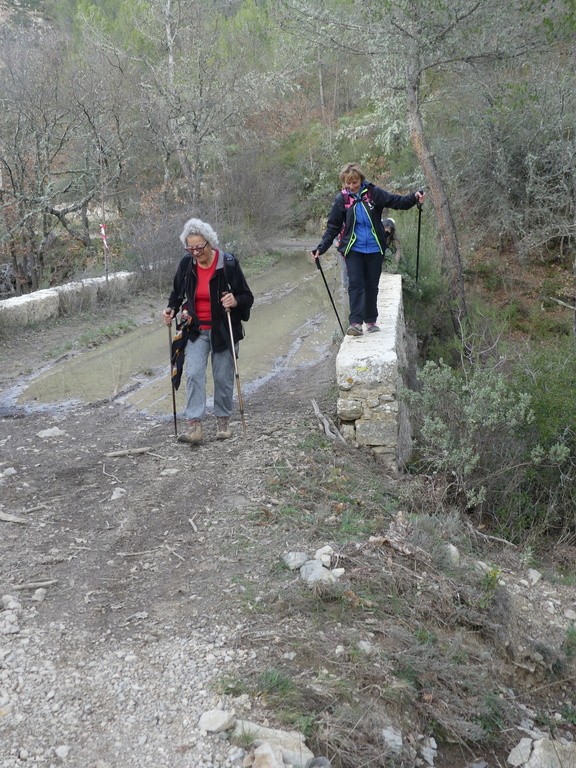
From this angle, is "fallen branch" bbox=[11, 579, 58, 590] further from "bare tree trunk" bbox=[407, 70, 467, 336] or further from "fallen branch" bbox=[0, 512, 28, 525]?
"bare tree trunk" bbox=[407, 70, 467, 336]

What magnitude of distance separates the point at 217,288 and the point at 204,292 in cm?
12

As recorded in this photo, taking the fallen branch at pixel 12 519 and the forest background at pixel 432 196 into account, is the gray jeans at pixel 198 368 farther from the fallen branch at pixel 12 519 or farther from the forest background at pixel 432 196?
the fallen branch at pixel 12 519

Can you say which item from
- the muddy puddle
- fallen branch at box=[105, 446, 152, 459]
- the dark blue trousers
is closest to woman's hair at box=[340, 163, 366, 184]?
the dark blue trousers

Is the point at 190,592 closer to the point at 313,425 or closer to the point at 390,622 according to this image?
the point at 390,622

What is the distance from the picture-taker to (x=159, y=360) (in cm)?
1019

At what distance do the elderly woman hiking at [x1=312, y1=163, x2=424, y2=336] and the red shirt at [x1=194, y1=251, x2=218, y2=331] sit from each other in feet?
4.06

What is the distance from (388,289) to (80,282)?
6406mm

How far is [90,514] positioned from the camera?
16.6 feet

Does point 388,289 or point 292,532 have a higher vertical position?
point 388,289

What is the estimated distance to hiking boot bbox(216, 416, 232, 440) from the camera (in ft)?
21.2

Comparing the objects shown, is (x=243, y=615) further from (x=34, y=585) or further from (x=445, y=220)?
(x=445, y=220)

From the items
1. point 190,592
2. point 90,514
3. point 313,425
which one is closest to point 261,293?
point 313,425

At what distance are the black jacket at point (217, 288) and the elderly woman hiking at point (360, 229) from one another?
1063mm

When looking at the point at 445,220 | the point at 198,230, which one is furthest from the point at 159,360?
the point at 445,220
